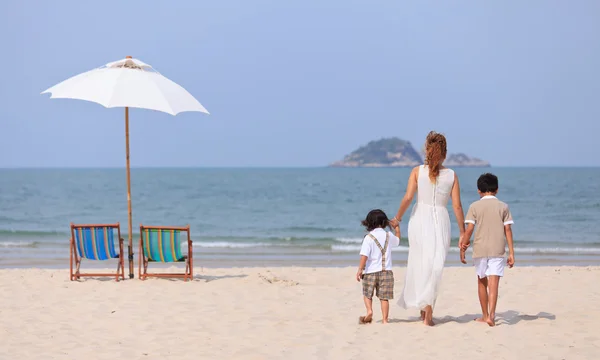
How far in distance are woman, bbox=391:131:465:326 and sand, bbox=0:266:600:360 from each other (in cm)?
49

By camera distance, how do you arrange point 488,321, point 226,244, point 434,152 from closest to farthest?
point 434,152, point 488,321, point 226,244

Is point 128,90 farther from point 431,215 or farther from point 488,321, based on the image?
point 488,321

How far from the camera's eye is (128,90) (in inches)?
340

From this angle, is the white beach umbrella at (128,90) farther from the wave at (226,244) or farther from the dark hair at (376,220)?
the wave at (226,244)

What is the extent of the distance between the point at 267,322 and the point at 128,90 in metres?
3.58

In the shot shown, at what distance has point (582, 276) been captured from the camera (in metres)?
10.6

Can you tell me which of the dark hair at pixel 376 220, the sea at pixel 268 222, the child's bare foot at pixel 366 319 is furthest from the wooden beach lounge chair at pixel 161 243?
the sea at pixel 268 222

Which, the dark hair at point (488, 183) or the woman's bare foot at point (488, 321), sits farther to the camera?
the woman's bare foot at point (488, 321)

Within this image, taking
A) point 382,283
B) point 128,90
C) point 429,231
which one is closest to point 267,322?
point 382,283

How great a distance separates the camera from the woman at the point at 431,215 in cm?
580

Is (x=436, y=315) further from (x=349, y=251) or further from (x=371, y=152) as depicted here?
(x=371, y=152)

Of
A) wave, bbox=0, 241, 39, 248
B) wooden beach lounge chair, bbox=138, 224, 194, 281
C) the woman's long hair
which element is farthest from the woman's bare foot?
wave, bbox=0, 241, 39, 248

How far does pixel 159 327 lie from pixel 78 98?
332 centimetres

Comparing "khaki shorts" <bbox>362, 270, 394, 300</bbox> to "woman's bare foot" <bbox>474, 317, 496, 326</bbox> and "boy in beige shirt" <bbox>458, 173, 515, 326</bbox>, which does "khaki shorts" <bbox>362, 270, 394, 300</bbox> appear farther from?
"woman's bare foot" <bbox>474, 317, 496, 326</bbox>
